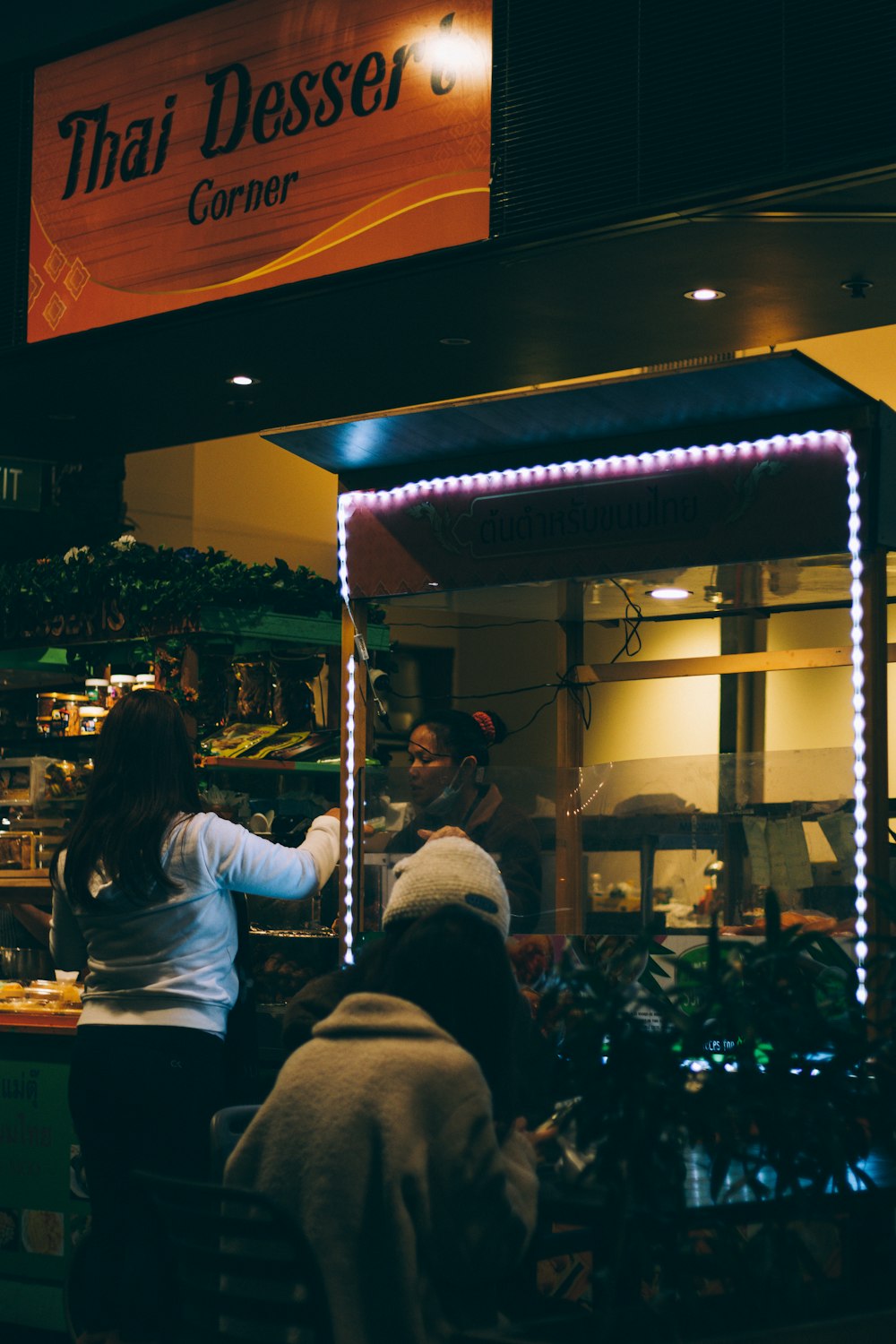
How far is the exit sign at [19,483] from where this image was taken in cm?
618

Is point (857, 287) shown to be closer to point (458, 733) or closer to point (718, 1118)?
point (458, 733)

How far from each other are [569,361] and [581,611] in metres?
0.87

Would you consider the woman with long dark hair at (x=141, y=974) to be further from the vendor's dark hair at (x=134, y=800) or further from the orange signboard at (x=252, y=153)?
the orange signboard at (x=252, y=153)

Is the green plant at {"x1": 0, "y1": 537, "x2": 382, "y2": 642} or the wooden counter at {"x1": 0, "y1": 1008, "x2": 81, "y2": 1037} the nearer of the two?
the wooden counter at {"x1": 0, "y1": 1008, "x2": 81, "y2": 1037}

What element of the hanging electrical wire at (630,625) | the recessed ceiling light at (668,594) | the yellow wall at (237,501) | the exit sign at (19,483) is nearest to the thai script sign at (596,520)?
the hanging electrical wire at (630,625)

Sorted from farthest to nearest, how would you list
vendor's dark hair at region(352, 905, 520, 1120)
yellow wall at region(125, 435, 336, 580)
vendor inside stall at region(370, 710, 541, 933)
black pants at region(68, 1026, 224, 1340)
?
yellow wall at region(125, 435, 336, 580) → vendor inside stall at region(370, 710, 541, 933) → black pants at region(68, 1026, 224, 1340) → vendor's dark hair at region(352, 905, 520, 1120)

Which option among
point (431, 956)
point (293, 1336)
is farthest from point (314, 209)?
point (293, 1336)

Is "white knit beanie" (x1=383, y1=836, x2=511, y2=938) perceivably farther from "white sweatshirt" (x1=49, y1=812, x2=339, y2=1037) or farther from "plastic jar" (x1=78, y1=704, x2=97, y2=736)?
"plastic jar" (x1=78, y1=704, x2=97, y2=736)

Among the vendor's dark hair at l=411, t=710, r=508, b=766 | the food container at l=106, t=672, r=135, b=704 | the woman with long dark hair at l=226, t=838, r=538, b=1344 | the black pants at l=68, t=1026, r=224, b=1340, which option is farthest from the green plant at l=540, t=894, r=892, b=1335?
the food container at l=106, t=672, r=135, b=704

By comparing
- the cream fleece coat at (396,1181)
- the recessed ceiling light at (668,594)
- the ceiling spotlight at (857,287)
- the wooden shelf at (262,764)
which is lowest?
the cream fleece coat at (396,1181)

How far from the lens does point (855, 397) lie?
4074 mm

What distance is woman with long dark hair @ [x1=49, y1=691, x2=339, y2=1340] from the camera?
3.83m

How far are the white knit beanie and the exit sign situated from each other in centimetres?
365

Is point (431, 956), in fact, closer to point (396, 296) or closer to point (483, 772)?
point (483, 772)
